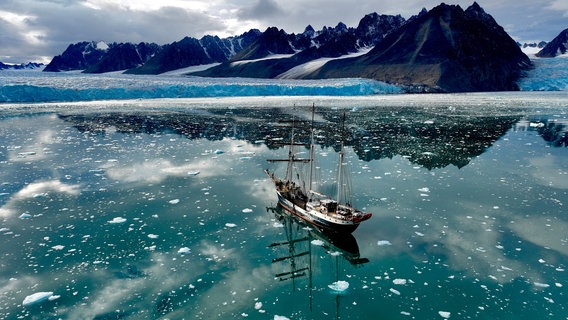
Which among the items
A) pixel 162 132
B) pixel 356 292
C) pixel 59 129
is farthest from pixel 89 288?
pixel 59 129

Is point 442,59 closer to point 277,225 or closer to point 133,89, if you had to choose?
point 133,89

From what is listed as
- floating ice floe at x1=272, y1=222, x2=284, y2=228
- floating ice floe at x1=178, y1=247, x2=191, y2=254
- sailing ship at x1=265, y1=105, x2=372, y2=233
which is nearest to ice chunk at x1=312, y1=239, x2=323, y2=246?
sailing ship at x1=265, y1=105, x2=372, y2=233

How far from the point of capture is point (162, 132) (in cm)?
3647

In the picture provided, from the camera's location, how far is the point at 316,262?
11.9m

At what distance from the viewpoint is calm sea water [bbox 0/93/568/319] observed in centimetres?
973

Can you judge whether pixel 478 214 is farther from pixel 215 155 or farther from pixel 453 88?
pixel 453 88

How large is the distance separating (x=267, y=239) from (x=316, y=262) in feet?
7.54

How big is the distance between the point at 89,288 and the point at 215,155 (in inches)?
642

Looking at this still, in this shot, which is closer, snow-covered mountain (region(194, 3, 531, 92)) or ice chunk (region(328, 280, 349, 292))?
ice chunk (region(328, 280, 349, 292))

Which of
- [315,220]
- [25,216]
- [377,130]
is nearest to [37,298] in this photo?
[25,216]

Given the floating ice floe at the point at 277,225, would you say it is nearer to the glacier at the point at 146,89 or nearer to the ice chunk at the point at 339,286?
the ice chunk at the point at 339,286

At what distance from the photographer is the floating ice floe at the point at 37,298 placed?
975 cm

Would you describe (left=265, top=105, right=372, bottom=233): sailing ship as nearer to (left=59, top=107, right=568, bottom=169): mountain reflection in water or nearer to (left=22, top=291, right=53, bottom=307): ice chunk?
(left=22, top=291, right=53, bottom=307): ice chunk

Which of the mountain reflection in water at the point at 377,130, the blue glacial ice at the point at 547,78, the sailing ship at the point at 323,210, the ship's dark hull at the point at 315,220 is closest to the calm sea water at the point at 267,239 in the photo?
the ship's dark hull at the point at 315,220
